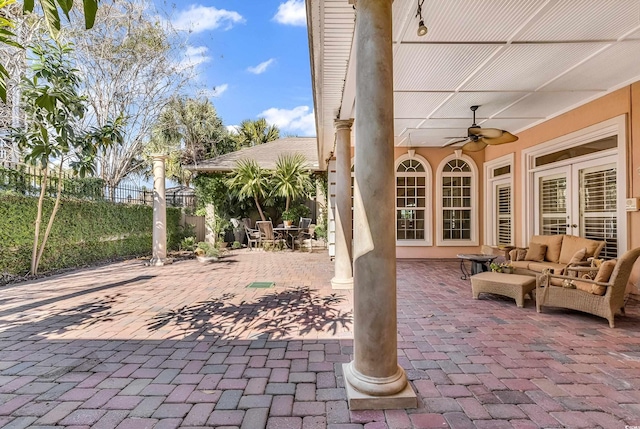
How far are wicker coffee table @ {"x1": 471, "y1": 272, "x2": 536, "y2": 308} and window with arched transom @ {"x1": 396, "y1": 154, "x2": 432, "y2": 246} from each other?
392 centimetres

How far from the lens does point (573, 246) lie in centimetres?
499

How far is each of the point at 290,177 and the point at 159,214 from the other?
3.99 metres

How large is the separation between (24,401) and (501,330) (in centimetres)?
385

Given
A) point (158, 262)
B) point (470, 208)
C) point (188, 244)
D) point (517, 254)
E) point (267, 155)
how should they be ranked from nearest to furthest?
point (517, 254) → point (158, 262) → point (470, 208) → point (188, 244) → point (267, 155)

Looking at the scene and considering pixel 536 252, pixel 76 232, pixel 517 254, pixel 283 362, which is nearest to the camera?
pixel 283 362

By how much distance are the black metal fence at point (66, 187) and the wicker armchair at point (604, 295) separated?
7.98 metres

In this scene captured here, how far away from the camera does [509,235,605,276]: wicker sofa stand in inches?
185

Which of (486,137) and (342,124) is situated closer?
(486,137)

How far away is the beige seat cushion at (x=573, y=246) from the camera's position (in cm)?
461

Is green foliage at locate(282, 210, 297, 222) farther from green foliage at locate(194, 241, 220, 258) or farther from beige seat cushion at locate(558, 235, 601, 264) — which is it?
beige seat cushion at locate(558, 235, 601, 264)

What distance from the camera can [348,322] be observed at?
3.56 meters

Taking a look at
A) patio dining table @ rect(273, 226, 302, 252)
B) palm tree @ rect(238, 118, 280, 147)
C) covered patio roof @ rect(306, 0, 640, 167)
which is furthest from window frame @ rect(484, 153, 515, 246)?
palm tree @ rect(238, 118, 280, 147)

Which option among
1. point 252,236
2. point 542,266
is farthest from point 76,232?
point 542,266

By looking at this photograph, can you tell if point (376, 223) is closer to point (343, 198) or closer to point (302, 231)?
point (343, 198)
